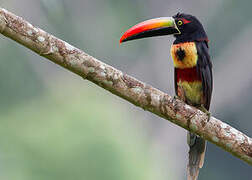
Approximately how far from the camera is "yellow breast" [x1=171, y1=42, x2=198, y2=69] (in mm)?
3826

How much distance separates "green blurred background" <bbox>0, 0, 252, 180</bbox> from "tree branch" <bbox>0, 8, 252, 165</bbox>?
8632mm

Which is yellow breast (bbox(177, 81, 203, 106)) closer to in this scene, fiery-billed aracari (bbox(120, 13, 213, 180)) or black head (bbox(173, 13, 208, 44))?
fiery-billed aracari (bbox(120, 13, 213, 180))

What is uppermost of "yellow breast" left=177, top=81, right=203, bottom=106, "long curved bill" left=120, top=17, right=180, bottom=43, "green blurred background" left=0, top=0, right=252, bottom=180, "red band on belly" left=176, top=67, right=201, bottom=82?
"green blurred background" left=0, top=0, right=252, bottom=180

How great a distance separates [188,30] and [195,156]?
37.8 inches

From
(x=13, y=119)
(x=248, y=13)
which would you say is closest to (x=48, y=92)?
(x=13, y=119)

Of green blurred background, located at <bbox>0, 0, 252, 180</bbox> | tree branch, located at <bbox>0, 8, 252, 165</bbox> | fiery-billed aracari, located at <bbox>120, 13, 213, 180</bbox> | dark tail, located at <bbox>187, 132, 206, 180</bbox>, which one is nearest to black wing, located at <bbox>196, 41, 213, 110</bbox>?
fiery-billed aracari, located at <bbox>120, 13, 213, 180</bbox>

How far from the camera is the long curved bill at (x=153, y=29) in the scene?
3920 mm

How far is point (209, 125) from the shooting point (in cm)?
330

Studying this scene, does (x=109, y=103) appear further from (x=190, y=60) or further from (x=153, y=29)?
(x=190, y=60)

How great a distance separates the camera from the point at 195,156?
12.6 ft

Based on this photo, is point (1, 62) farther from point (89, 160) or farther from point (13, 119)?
point (89, 160)

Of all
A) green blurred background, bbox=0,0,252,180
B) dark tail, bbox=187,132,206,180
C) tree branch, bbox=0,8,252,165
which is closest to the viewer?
tree branch, bbox=0,8,252,165

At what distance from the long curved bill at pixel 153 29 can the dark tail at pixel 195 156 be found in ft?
2.69

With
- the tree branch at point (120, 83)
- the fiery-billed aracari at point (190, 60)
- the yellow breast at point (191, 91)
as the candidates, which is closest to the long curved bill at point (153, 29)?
the fiery-billed aracari at point (190, 60)
